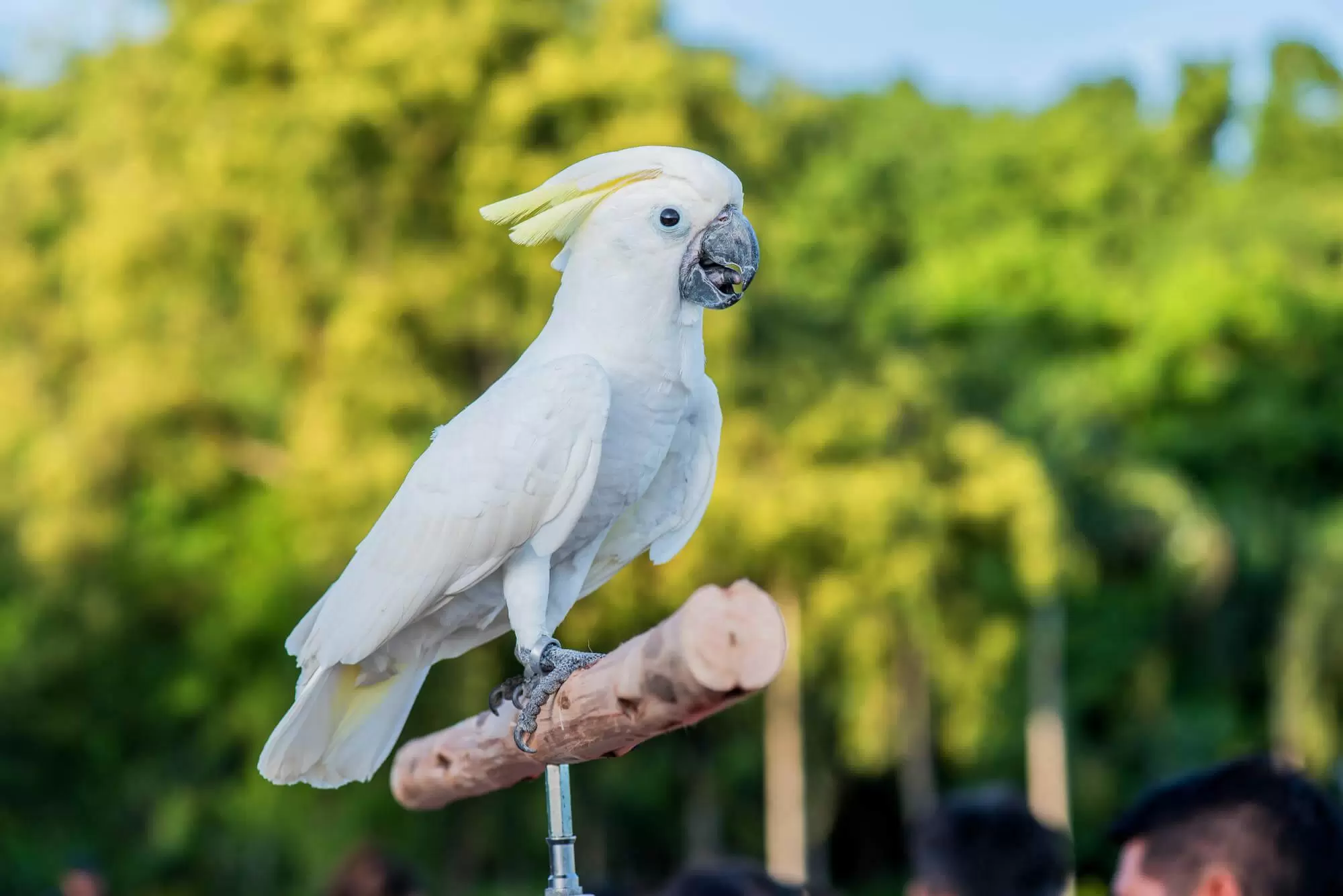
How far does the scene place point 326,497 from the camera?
971 cm

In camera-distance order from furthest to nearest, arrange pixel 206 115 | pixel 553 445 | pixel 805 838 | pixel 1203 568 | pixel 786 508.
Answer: pixel 1203 568 → pixel 805 838 → pixel 206 115 → pixel 786 508 → pixel 553 445

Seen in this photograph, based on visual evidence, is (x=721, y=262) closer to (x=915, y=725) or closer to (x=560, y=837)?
(x=560, y=837)

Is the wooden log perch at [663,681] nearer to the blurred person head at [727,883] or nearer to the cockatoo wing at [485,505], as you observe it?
the cockatoo wing at [485,505]

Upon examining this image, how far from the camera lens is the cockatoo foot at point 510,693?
1928mm

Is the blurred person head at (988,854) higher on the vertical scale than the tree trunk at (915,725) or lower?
higher

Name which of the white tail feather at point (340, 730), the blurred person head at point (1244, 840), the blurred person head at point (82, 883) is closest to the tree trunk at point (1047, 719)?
the blurred person head at point (82, 883)

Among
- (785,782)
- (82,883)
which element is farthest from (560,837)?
(785,782)

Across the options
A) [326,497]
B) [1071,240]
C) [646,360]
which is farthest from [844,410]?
[646,360]

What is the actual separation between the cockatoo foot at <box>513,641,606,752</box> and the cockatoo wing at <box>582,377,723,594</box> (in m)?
0.26

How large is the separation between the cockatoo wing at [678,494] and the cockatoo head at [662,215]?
0.55 feet

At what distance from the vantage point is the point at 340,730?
2096mm

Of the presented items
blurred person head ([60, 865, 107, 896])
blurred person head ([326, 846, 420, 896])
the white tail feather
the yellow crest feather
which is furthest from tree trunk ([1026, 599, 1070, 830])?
the yellow crest feather

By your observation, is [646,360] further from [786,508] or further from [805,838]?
[805,838]

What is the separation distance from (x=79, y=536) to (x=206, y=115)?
318 centimetres
